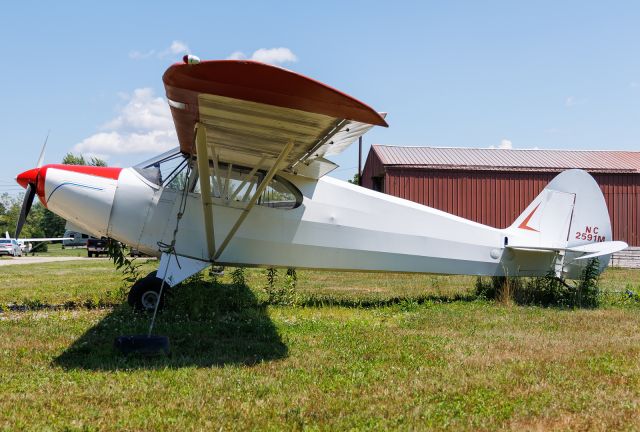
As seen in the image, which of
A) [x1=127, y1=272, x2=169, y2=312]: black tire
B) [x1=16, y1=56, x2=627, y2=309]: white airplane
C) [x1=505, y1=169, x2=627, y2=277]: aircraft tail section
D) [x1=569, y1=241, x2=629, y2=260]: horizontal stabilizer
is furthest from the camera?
[x1=505, y1=169, x2=627, y2=277]: aircraft tail section

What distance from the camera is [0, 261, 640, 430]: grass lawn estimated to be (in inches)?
151

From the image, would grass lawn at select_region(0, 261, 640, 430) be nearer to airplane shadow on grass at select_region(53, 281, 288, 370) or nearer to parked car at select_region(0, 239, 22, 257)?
airplane shadow on grass at select_region(53, 281, 288, 370)

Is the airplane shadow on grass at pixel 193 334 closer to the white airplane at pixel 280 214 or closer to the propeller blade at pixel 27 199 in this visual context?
the white airplane at pixel 280 214

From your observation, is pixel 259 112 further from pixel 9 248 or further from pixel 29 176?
pixel 9 248

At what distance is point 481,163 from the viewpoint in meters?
21.4

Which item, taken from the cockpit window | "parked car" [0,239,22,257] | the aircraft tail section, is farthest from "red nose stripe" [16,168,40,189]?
"parked car" [0,239,22,257]

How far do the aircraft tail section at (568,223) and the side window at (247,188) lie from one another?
12.5 ft

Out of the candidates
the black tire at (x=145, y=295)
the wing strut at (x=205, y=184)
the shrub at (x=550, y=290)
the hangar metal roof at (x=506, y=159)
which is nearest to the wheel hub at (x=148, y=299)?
the black tire at (x=145, y=295)

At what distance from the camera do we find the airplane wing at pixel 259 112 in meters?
4.47

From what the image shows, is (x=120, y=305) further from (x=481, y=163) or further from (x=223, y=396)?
(x=481, y=163)

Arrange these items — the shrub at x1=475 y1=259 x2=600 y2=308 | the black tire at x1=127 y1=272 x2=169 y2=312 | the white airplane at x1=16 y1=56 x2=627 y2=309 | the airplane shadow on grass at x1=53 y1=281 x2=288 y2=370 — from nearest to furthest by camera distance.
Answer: the airplane shadow on grass at x1=53 y1=281 x2=288 y2=370 → the white airplane at x1=16 y1=56 x2=627 y2=309 → the black tire at x1=127 y1=272 x2=169 y2=312 → the shrub at x1=475 y1=259 x2=600 y2=308

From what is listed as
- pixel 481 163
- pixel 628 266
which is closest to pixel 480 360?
pixel 481 163

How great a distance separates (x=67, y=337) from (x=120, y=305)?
2.50 metres

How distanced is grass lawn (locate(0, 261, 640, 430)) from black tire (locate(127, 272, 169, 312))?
24 centimetres
